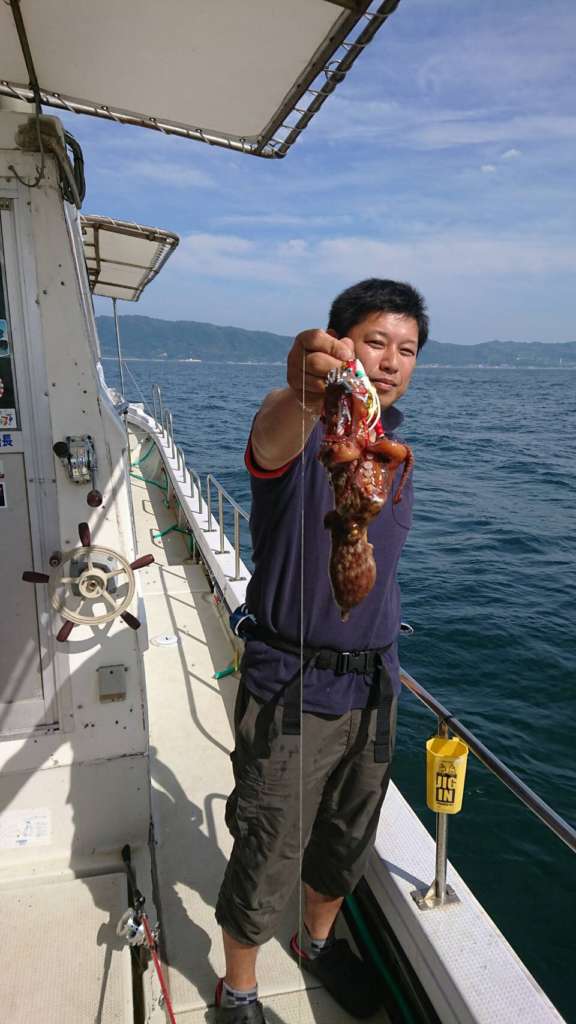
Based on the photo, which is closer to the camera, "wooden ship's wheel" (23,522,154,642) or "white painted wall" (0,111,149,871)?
"white painted wall" (0,111,149,871)

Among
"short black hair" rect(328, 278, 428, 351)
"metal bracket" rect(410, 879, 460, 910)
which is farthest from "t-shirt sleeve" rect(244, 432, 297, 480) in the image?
"metal bracket" rect(410, 879, 460, 910)

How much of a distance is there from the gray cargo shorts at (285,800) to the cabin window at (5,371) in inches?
62.9

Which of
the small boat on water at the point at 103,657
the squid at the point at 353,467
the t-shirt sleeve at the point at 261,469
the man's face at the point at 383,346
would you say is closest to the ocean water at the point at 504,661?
the small boat on water at the point at 103,657

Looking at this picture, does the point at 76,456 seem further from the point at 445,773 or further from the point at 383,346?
the point at 445,773

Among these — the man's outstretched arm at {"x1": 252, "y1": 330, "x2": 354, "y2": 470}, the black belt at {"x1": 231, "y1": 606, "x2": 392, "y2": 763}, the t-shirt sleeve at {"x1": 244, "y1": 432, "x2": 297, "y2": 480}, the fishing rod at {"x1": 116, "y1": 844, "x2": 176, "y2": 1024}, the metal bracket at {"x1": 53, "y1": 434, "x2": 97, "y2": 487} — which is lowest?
the fishing rod at {"x1": 116, "y1": 844, "x2": 176, "y2": 1024}

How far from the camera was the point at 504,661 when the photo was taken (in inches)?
349

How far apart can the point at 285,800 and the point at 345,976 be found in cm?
117

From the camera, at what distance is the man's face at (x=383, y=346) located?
6.65ft

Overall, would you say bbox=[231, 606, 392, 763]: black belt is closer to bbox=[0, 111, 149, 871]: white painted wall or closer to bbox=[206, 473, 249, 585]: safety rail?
bbox=[0, 111, 149, 871]: white painted wall

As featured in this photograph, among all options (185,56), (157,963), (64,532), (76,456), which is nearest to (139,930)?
(157,963)

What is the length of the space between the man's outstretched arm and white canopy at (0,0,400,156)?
3.34 feet

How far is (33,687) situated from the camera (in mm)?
3047

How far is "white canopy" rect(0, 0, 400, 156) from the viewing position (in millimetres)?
1855

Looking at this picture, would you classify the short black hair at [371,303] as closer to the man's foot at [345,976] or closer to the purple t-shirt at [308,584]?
the purple t-shirt at [308,584]
